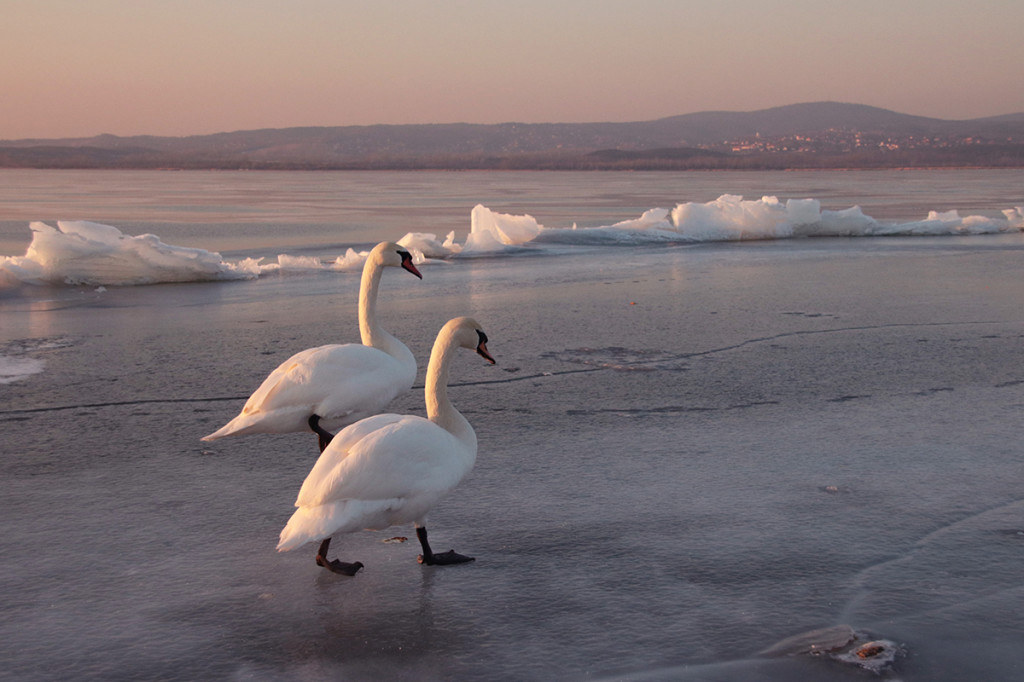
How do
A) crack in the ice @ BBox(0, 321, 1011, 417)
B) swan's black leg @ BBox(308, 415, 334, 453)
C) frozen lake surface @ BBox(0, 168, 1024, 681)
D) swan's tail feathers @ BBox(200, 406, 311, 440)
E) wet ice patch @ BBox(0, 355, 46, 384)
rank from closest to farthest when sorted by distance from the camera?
frozen lake surface @ BBox(0, 168, 1024, 681)
swan's tail feathers @ BBox(200, 406, 311, 440)
swan's black leg @ BBox(308, 415, 334, 453)
crack in the ice @ BBox(0, 321, 1011, 417)
wet ice patch @ BBox(0, 355, 46, 384)

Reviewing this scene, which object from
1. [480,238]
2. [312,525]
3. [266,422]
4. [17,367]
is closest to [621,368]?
[266,422]

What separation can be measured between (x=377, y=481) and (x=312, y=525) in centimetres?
27

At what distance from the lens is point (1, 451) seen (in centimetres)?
500

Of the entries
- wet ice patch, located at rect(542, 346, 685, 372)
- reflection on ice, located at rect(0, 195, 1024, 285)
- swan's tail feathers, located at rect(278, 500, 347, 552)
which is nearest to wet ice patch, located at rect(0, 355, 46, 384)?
wet ice patch, located at rect(542, 346, 685, 372)

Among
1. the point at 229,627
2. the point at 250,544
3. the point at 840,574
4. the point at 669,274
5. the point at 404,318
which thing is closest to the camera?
the point at 229,627

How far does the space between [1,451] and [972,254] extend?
13.4 m

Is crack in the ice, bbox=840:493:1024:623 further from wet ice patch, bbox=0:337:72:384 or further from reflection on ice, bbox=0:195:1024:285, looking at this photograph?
reflection on ice, bbox=0:195:1024:285

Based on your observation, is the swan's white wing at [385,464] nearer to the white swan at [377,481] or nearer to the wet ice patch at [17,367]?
the white swan at [377,481]

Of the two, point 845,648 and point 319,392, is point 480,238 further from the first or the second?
point 845,648

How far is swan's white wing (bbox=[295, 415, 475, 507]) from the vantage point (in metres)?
3.46

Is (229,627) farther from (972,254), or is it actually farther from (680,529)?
(972,254)

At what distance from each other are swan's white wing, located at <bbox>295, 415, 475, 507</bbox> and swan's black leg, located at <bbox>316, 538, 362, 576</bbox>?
0.72ft

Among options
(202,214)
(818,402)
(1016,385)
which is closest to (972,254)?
(1016,385)

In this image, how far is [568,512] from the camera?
416 centimetres
